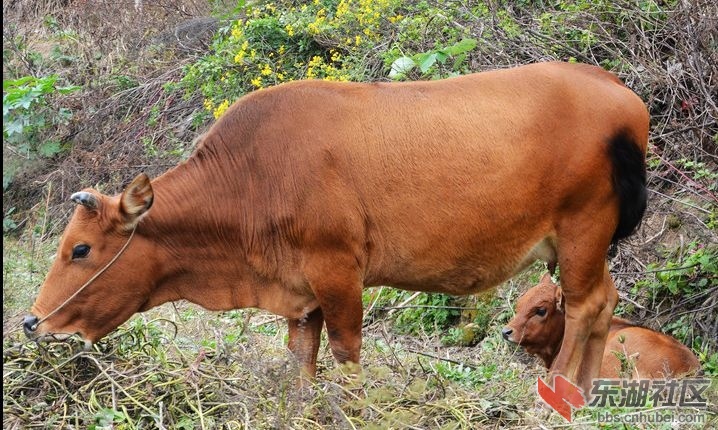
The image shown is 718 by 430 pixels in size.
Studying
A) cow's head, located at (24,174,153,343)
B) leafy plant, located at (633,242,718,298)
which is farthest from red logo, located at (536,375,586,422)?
cow's head, located at (24,174,153,343)

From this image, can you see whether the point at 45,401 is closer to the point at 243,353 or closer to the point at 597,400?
the point at 243,353

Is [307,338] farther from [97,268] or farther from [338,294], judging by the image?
[97,268]

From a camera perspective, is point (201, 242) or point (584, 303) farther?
point (584, 303)

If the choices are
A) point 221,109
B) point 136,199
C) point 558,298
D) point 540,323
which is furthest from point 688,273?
point 221,109

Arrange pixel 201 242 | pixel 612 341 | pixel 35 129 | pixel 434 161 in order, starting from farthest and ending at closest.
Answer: pixel 35 129
pixel 612 341
pixel 201 242
pixel 434 161

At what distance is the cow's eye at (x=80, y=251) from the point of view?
6504 mm

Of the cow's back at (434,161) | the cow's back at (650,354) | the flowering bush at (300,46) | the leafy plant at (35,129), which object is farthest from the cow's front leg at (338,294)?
the leafy plant at (35,129)

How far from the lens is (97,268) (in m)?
6.54

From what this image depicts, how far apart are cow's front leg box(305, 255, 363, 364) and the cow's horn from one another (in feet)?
4.62

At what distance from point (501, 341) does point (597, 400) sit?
2.19 m

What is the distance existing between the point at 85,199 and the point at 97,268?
18.1 inches

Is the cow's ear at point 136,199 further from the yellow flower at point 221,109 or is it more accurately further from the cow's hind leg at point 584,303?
the yellow flower at point 221,109

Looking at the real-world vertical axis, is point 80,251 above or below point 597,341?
above

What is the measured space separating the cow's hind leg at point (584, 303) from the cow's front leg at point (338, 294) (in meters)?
1.46
